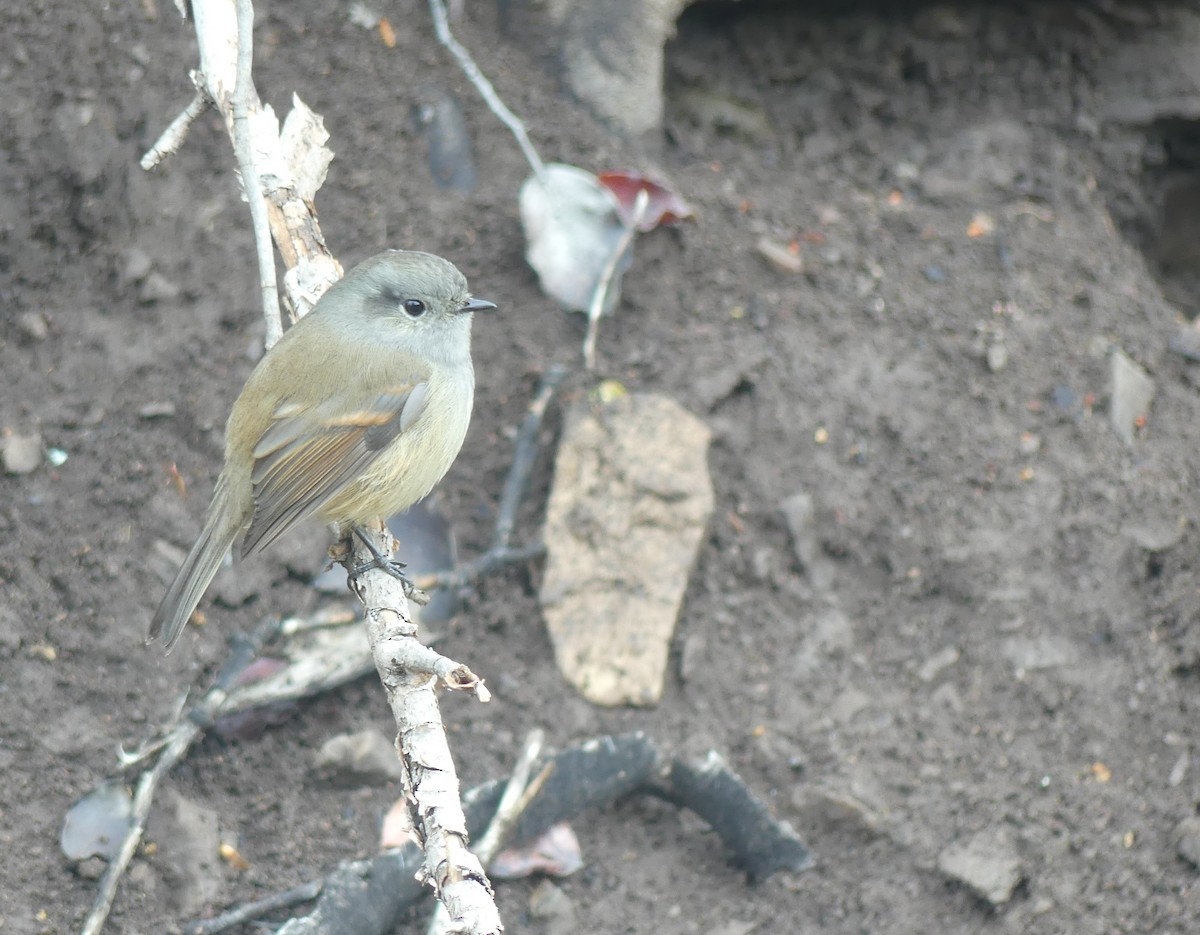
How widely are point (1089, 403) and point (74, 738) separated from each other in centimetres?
366

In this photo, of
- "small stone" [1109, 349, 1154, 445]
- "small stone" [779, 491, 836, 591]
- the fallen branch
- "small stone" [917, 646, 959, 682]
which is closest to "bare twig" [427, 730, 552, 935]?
the fallen branch

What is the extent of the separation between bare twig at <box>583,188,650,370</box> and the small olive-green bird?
779mm

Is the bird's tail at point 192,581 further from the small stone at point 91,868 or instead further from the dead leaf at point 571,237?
the dead leaf at point 571,237

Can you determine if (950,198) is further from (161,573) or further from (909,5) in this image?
(161,573)

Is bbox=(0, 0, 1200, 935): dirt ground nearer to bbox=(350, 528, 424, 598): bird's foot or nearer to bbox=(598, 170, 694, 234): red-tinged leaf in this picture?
bbox=(598, 170, 694, 234): red-tinged leaf

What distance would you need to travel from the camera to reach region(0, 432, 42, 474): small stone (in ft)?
12.1

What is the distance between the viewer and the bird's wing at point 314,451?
3.35m

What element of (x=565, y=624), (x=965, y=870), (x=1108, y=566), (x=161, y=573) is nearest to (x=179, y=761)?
(x=161, y=573)

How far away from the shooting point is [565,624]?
4051mm

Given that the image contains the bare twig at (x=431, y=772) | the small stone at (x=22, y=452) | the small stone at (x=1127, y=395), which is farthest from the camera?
the small stone at (x=1127, y=395)

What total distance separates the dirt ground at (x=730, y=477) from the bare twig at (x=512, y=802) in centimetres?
24

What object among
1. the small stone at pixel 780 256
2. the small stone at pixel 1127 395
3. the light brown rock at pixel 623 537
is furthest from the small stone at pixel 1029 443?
the light brown rock at pixel 623 537

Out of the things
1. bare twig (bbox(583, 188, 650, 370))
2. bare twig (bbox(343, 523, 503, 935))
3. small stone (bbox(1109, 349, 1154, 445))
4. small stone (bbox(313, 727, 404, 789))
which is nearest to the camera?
bare twig (bbox(343, 523, 503, 935))

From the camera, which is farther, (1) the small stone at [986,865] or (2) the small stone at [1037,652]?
(2) the small stone at [1037,652]
